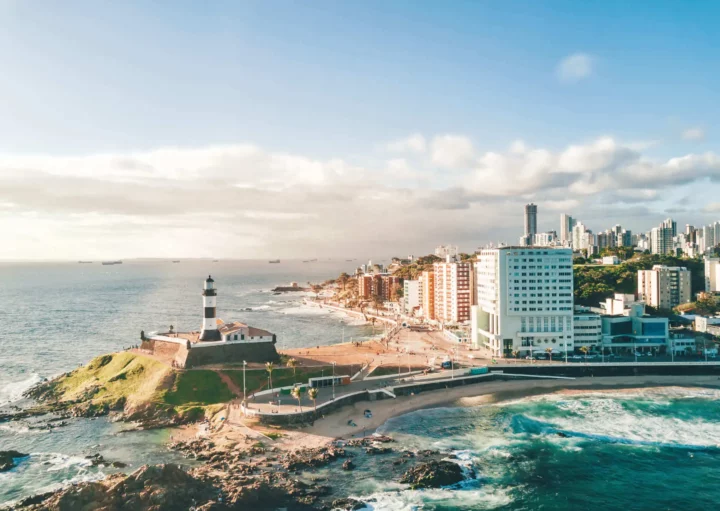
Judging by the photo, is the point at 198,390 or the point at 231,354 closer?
the point at 198,390

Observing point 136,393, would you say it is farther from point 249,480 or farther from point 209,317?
point 249,480

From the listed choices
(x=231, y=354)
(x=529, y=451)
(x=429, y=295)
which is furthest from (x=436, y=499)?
(x=429, y=295)

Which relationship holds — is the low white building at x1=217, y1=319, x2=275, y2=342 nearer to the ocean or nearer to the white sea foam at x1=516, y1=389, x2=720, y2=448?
the ocean

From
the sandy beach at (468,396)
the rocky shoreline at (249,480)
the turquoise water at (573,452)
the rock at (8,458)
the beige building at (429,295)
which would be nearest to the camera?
the rocky shoreline at (249,480)

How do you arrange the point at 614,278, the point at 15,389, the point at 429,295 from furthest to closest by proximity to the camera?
the point at 429,295
the point at 614,278
the point at 15,389

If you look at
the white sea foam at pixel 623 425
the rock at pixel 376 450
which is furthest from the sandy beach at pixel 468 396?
the white sea foam at pixel 623 425

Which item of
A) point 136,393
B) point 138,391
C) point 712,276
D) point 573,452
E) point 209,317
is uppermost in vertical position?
point 712,276

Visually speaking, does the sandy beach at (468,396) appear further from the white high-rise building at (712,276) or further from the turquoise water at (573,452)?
the white high-rise building at (712,276)
